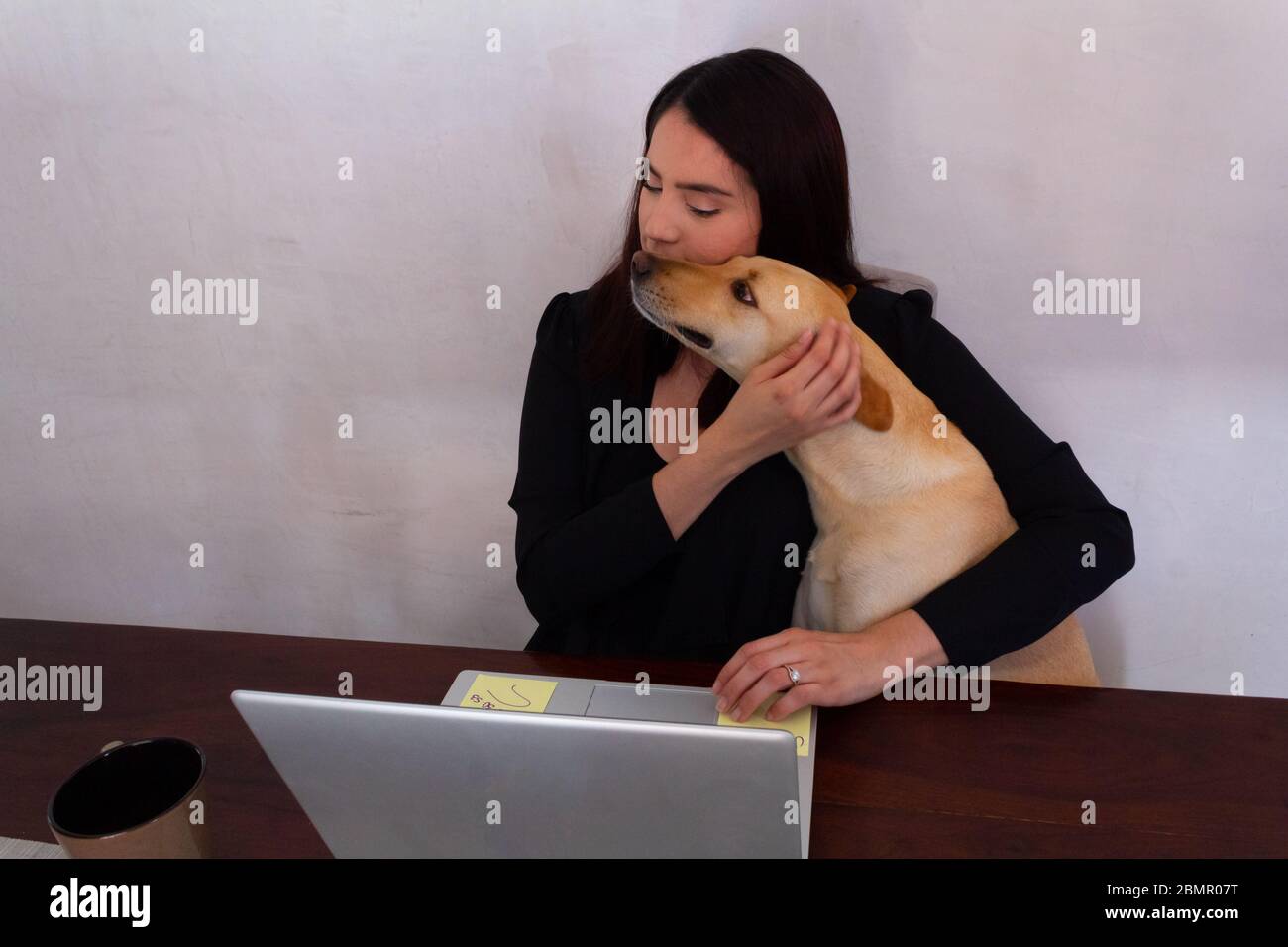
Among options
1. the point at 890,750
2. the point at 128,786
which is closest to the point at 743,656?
the point at 890,750

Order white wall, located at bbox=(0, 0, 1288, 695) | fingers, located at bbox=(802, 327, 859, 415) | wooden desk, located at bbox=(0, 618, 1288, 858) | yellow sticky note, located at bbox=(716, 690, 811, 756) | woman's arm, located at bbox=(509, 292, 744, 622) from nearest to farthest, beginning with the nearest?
wooden desk, located at bbox=(0, 618, 1288, 858) < yellow sticky note, located at bbox=(716, 690, 811, 756) < fingers, located at bbox=(802, 327, 859, 415) < woman's arm, located at bbox=(509, 292, 744, 622) < white wall, located at bbox=(0, 0, 1288, 695)

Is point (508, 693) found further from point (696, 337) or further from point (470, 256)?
point (470, 256)

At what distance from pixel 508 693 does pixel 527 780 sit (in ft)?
1.19

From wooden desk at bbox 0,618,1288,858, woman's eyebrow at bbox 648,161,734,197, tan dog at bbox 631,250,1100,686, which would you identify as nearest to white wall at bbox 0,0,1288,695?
woman's eyebrow at bbox 648,161,734,197

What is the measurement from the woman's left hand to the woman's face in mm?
527

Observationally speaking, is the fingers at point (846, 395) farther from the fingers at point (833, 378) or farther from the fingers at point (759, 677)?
the fingers at point (759, 677)

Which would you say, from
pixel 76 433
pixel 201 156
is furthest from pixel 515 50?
pixel 76 433

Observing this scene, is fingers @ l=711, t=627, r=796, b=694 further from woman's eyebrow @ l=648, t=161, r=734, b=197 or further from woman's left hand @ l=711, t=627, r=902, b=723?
woman's eyebrow @ l=648, t=161, r=734, b=197

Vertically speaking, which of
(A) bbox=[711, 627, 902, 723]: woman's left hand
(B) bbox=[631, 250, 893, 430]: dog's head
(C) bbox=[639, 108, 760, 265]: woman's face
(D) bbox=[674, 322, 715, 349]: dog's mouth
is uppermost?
(C) bbox=[639, 108, 760, 265]: woman's face

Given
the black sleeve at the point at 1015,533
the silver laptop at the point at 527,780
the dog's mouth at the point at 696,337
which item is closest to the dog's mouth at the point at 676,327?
the dog's mouth at the point at 696,337

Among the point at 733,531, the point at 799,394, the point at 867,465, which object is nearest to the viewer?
the point at 799,394

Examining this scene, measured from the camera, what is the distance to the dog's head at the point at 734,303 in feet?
3.68

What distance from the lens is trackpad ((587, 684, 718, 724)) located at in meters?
0.96

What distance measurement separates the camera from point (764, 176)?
1242 millimetres
